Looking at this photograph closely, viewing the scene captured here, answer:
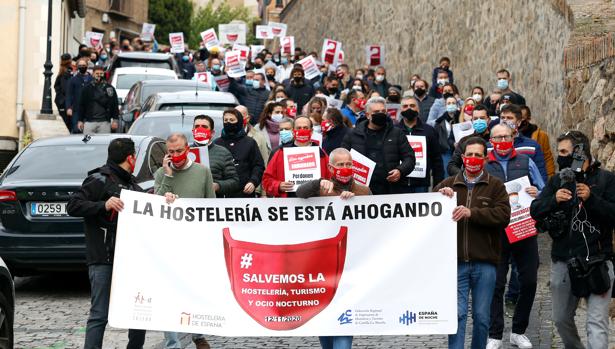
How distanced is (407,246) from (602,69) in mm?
5145

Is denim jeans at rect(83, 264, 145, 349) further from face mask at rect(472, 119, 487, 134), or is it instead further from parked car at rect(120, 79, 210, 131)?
parked car at rect(120, 79, 210, 131)

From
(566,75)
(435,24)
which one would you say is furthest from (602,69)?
(435,24)

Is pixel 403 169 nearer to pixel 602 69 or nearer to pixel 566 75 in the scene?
pixel 602 69

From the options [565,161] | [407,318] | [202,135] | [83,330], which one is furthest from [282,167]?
[565,161]

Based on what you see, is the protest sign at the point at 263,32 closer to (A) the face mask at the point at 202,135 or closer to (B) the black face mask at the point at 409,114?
(B) the black face mask at the point at 409,114

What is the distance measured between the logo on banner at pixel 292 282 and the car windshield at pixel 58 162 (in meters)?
4.32

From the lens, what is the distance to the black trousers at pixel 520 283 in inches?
428

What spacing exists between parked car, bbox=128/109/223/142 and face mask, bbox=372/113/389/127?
12.5 feet

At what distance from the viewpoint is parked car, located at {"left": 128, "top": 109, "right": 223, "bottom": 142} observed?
16984mm

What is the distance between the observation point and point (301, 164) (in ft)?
40.3

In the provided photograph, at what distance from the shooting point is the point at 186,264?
384 inches

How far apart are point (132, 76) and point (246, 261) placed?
829 inches

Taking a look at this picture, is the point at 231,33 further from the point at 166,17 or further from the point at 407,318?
the point at 166,17

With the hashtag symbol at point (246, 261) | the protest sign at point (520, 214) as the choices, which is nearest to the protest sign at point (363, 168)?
the protest sign at point (520, 214)
